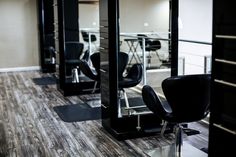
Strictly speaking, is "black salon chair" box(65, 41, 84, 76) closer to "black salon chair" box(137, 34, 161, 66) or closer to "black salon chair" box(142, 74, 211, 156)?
"black salon chair" box(137, 34, 161, 66)

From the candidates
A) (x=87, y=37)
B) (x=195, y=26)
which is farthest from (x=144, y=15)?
(x=195, y=26)

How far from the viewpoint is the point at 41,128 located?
15.3 feet

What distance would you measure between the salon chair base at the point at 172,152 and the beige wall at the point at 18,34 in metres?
6.52

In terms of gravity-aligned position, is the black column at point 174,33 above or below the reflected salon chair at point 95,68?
above

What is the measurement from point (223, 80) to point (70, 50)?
447 centimetres

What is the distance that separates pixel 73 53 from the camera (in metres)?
6.60

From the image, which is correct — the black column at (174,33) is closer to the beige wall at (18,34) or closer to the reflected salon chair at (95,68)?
the reflected salon chair at (95,68)

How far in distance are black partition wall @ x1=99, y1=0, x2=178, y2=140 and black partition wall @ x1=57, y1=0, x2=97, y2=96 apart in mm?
2149

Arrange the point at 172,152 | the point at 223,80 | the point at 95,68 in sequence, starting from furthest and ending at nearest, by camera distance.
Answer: the point at 95,68
the point at 172,152
the point at 223,80

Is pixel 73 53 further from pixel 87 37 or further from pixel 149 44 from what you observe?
pixel 149 44

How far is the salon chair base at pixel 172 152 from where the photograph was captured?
3662mm

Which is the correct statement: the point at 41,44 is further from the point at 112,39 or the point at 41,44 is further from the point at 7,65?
the point at 112,39

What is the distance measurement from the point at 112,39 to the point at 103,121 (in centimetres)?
111

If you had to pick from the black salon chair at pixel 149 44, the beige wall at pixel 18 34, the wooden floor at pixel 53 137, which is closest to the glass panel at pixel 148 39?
the black salon chair at pixel 149 44
